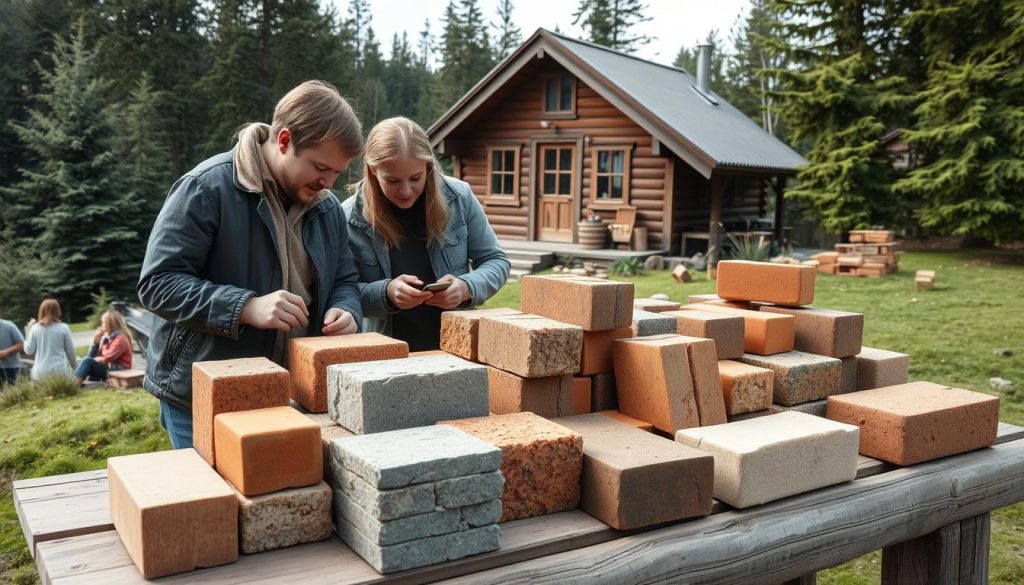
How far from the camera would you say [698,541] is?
1959 mm

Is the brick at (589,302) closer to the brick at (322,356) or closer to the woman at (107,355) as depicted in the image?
the brick at (322,356)

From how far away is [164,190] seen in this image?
22.8 meters

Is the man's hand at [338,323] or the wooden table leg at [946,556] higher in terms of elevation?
the man's hand at [338,323]

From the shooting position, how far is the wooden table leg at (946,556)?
2.66 m

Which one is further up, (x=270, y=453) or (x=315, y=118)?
(x=315, y=118)

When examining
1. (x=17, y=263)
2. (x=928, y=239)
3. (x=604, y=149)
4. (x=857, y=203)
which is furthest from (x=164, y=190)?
(x=928, y=239)

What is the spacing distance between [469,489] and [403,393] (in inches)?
12.9

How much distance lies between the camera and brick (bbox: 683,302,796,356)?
2.76 metres

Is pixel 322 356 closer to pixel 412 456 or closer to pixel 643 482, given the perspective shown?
pixel 412 456

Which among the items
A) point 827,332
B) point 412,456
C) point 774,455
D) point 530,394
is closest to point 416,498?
point 412,456

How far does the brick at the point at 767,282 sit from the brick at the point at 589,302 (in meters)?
0.77

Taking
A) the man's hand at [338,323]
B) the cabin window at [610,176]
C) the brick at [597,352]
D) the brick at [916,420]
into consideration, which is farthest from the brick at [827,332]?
the cabin window at [610,176]

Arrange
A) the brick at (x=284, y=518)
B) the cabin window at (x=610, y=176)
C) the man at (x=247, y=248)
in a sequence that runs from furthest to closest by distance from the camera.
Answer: the cabin window at (x=610, y=176), the man at (x=247, y=248), the brick at (x=284, y=518)

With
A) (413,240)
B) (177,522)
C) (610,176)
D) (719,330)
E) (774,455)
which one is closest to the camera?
(177,522)
